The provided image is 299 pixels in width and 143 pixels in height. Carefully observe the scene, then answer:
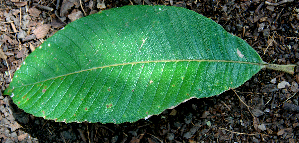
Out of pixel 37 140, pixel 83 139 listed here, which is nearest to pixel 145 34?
pixel 83 139

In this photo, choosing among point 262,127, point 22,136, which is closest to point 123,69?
point 22,136

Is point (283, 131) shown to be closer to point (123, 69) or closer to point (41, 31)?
point (123, 69)

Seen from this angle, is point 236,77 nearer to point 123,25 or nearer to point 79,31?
point 123,25

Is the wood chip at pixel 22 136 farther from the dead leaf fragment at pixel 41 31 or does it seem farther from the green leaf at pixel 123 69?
the dead leaf fragment at pixel 41 31

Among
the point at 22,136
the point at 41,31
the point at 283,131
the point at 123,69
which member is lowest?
the point at 283,131

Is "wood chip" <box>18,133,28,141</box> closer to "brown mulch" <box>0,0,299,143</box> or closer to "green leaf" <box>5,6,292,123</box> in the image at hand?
"brown mulch" <box>0,0,299,143</box>

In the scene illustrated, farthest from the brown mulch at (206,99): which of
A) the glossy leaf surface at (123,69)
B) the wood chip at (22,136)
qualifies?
the glossy leaf surface at (123,69)

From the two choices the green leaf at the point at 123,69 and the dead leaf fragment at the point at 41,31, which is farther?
the dead leaf fragment at the point at 41,31
